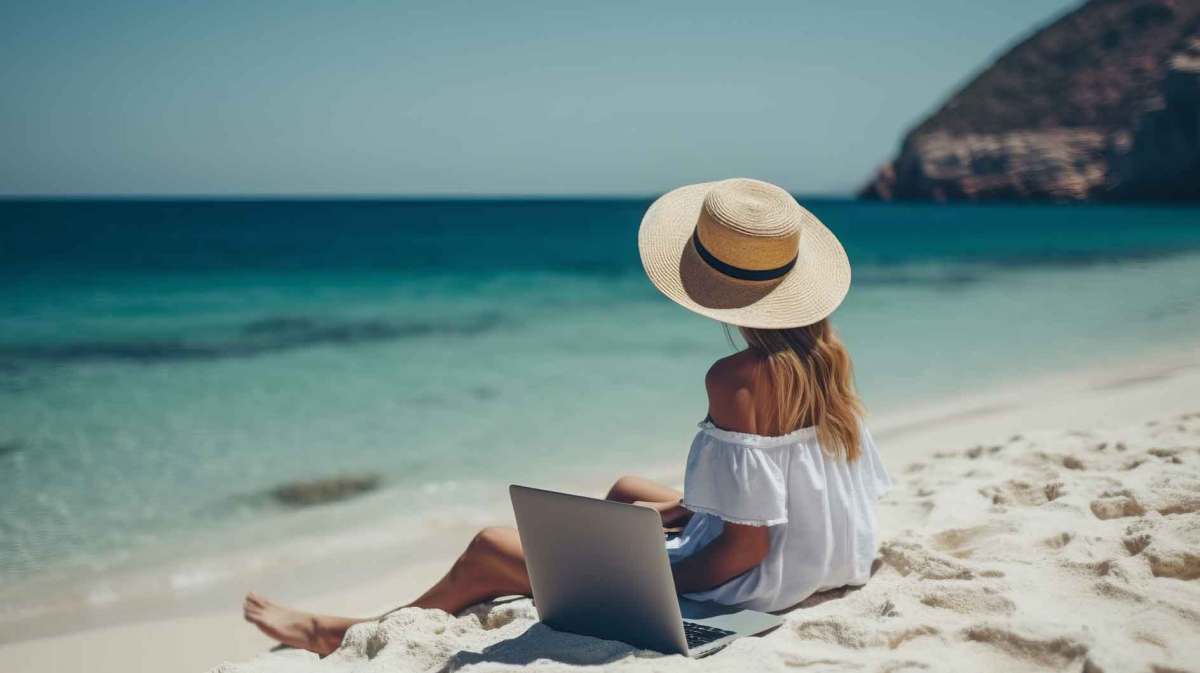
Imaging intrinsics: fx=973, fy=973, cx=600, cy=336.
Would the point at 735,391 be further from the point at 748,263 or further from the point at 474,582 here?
the point at 474,582

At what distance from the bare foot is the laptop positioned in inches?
31.4

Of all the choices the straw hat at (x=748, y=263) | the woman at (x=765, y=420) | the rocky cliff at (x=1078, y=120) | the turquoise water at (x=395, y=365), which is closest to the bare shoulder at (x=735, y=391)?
the woman at (x=765, y=420)

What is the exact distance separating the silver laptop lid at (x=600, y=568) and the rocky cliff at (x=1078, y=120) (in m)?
51.9

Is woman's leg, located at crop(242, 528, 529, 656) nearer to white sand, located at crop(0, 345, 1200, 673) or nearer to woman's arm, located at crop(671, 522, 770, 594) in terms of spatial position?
white sand, located at crop(0, 345, 1200, 673)

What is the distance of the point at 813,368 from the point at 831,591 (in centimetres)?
77

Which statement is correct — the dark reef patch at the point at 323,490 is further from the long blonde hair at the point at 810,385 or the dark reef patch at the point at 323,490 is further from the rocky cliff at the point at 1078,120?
the rocky cliff at the point at 1078,120

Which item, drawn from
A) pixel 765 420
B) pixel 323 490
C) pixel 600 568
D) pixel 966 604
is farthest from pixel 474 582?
pixel 323 490

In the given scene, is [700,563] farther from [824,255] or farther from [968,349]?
[968,349]

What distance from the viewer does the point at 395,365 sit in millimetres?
10430

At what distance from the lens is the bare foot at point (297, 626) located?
10.1 feet

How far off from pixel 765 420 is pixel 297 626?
5.64 ft

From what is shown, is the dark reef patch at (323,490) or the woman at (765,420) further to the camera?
the dark reef patch at (323,490)

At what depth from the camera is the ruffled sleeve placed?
2.55 metres

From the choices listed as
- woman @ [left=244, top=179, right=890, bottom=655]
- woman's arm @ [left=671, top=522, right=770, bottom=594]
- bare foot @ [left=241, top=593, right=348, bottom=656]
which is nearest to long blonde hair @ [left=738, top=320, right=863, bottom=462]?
woman @ [left=244, top=179, right=890, bottom=655]
